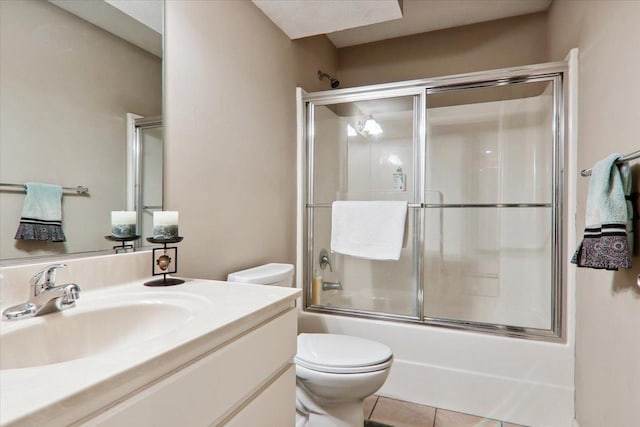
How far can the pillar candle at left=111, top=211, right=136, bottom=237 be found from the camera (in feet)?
3.59

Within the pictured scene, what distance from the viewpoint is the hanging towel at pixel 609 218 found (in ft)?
3.44

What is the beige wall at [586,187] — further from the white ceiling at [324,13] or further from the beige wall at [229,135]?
the beige wall at [229,135]

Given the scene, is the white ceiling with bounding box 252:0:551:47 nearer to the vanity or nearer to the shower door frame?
the shower door frame

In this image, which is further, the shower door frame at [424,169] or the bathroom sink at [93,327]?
the shower door frame at [424,169]

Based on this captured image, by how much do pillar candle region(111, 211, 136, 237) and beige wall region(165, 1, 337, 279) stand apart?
0.19 metres

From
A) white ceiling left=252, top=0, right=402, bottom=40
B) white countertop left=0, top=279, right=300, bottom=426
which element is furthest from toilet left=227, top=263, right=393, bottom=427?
white ceiling left=252, top=0, right=402, bottom=40

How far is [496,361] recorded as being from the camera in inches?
70.1

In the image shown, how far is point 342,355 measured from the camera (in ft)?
4.69

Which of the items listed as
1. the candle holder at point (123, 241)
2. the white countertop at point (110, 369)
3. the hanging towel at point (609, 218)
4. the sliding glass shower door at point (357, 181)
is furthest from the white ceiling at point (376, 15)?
the white countertop at point (110, 369)

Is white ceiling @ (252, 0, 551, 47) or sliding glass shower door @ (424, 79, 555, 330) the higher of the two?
white ceiling @ (252, 0, 551, 47)

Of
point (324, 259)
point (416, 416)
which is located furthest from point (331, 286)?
point (416, 416)

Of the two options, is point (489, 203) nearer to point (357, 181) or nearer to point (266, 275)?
point (357, 181)

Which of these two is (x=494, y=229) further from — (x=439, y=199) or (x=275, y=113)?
(x=275, y=113)

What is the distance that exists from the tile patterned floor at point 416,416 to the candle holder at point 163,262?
49.6 inches
